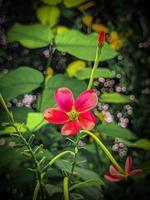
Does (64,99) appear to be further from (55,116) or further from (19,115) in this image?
(19,115)

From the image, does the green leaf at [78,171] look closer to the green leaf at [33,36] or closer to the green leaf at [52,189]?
the green leaf at [52,189]

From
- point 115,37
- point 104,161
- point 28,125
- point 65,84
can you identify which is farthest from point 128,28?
point 28,125

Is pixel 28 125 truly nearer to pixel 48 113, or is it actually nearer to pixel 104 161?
pixel 48 113

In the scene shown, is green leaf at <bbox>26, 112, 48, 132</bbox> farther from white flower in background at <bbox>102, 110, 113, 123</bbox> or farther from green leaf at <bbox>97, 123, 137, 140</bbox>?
white flower in background at <bbox>102, 110, 113, 123</bbox>

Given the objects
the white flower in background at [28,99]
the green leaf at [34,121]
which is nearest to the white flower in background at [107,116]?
the white flower in background at [28,99]

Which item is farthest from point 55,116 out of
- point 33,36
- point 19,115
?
point 33,36

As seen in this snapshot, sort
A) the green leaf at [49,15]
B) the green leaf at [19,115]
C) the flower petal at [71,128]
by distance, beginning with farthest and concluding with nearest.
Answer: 1. the green leaf at [49,15]
2. the green leaf at [19,115]
3. the flower petal at [71,128]

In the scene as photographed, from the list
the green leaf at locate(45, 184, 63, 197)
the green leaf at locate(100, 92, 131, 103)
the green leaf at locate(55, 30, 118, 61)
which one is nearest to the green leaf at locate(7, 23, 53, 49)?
the green leaf at locate(55, 30, 118, 61)

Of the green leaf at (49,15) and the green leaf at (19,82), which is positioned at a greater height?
the green leaf at (49,15)
